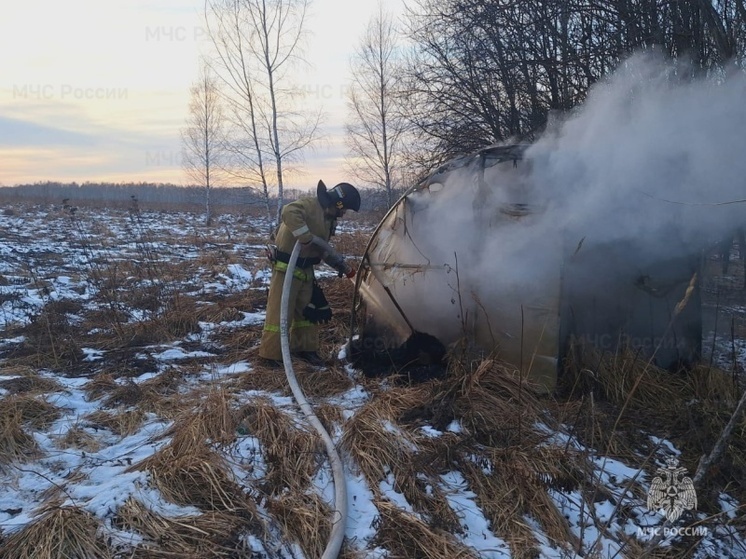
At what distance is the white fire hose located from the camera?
107 inches

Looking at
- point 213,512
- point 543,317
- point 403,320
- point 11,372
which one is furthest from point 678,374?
point 11,372

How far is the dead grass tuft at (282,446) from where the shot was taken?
3176 mm

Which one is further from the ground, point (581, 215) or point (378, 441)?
point (581, 215)

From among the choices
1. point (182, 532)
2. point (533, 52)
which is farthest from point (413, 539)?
point (533, 52)

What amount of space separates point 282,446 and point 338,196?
8.43 ft

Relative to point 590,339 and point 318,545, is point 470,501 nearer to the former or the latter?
point 318,545

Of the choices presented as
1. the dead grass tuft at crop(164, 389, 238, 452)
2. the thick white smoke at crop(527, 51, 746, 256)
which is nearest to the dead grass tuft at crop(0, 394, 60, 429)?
the dead grass tuft at crop(164, 389, 238, 452)

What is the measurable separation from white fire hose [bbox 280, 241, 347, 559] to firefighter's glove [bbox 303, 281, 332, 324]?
1.41ft

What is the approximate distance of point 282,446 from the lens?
345 centimetres

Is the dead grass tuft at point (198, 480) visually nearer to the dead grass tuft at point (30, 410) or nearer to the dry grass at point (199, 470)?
the dry grass at point (199, 470)

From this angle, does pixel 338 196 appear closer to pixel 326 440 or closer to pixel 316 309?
pixel 316 309

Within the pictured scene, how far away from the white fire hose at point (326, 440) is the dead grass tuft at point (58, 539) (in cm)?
113

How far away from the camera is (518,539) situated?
286 centimetres

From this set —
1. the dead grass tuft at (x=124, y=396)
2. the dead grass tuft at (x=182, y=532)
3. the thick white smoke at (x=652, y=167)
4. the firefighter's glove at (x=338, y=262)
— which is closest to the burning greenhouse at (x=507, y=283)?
the thick white smoke at (x=652, y=167)
